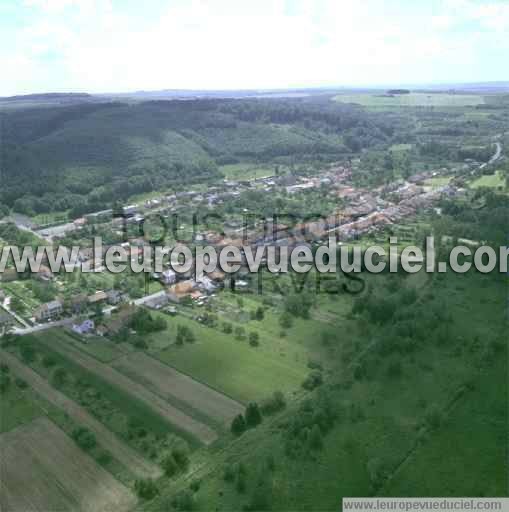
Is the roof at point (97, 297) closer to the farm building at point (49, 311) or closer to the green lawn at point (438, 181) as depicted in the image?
the farm building at point (49, 311)

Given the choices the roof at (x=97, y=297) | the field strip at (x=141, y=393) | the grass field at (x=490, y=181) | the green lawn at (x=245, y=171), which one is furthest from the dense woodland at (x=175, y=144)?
the field strip at (x=141, y=393)

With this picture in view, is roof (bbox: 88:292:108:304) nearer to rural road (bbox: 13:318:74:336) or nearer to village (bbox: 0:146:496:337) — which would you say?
village (bbox: 0:146:496:337)

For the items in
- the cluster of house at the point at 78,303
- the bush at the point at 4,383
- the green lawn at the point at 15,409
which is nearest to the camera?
the green lawn at the point at 15,409

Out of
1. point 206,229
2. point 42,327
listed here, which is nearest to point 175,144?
point 206,229

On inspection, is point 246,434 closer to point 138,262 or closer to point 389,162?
point 138,262

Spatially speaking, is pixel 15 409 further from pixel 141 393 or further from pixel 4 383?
pixel 141 393
